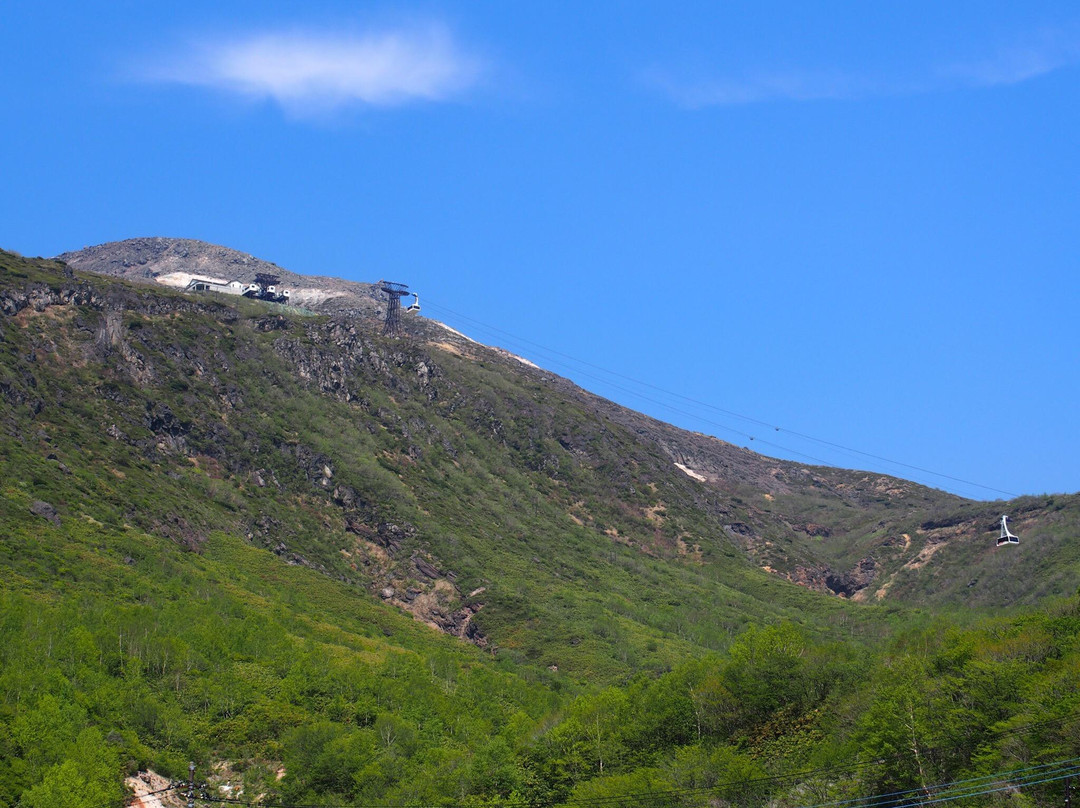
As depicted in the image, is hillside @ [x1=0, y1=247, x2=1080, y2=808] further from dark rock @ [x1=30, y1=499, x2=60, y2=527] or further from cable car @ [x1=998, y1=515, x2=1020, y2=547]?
cable car @ [x1=998, y1=515, x2=1020, y2=547]

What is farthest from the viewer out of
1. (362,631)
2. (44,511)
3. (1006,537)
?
(1006,537)

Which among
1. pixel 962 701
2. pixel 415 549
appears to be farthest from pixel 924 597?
pixel 962 701

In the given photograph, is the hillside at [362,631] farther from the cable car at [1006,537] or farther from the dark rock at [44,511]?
the cable car at [1006,537]

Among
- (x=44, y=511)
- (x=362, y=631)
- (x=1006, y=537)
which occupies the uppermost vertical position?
(x=1006, y=537)

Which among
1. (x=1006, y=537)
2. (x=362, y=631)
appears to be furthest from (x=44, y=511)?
(x=1006, y=537)

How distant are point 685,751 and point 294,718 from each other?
118 ft

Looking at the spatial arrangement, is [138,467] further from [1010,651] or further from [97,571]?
Answer: [1010,651]

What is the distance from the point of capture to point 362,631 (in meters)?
144

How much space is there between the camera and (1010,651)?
7681cm

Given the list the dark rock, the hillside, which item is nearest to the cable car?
the hillside

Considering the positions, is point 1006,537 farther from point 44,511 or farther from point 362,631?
point 44,511

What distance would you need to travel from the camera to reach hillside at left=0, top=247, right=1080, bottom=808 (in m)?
80.4

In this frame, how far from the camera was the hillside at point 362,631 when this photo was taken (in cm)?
8038

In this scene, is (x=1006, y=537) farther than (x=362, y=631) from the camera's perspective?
Yes
